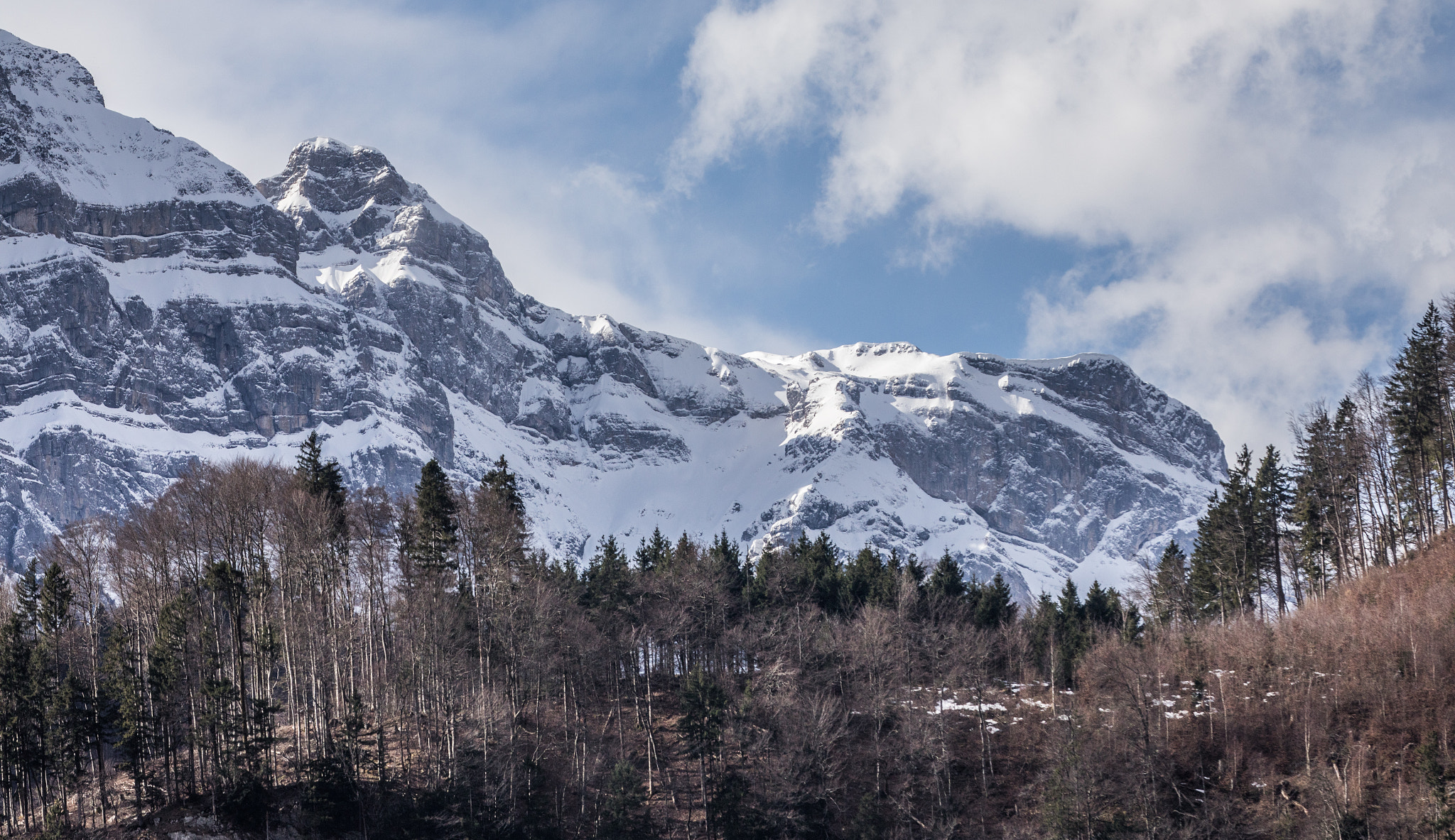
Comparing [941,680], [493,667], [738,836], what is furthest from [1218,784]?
[493,667]

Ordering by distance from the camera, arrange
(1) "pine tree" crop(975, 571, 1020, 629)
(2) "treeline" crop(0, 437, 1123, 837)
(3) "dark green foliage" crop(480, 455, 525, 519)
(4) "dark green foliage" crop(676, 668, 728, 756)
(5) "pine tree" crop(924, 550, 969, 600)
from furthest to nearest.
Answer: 1. (5) "pine tree" crop(924, 550, 969, 600)
2. (1) "pine tree" crop(975, 571, 1020, 629)
3. (3) "dark green foliage" crop(480, 455, 525, 519)
4. (4) "dark green foliage" crop(676, 668, 728, 756)
5. (2) "treeline" crop(0, 437, 1123, 837)

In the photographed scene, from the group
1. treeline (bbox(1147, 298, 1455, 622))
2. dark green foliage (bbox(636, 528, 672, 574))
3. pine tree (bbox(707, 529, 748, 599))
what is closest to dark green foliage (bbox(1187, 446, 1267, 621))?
treeline (bbox(1147, 298, 1455, 622))

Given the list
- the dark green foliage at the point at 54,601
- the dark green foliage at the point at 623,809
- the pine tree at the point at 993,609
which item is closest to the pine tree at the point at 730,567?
the pine tree at the point at 993,609

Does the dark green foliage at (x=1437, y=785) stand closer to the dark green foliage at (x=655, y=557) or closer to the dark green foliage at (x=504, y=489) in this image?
the dark green foliage at (x=655, y=557)

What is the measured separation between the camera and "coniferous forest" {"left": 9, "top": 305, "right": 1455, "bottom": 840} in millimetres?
49312

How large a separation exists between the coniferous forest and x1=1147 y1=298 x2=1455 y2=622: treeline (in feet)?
0.87

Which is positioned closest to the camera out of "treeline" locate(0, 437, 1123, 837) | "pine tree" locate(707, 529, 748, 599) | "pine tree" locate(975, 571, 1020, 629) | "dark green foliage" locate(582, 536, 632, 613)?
"treeline" locate(0, 437, 1123, 837)

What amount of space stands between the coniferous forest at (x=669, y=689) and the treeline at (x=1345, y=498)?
0.26m

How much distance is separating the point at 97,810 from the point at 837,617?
152 feet

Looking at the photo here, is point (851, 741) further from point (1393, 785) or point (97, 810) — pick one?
point (97, 810)

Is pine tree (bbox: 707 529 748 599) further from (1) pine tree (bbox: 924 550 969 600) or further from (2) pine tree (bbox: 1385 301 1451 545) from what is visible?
(2) pine tree (bbox: 1385 301 1451 545)

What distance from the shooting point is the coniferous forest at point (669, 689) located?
49312mm

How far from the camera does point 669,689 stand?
71.6 m

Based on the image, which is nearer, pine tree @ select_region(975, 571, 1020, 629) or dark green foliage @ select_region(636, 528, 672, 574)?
pine tree @ select_region(975, 571, 1020, 629)
